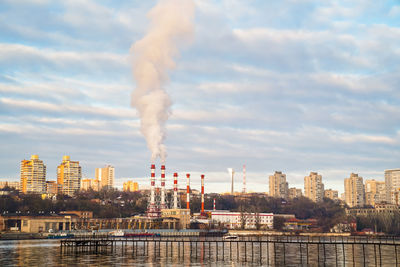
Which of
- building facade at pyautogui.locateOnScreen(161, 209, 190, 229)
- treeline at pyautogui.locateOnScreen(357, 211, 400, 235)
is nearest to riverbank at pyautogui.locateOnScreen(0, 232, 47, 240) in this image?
building facade at pyautogui.locateOnScreen(161, 209, 190, 229)

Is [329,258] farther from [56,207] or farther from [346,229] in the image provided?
[56,207]

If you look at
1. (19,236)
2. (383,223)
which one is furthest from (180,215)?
(383,223)

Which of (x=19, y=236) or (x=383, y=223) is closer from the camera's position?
(x=19, y=236)

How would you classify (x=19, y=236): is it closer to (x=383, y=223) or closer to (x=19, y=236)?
(x=19, y=236)

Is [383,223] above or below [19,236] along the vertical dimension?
above

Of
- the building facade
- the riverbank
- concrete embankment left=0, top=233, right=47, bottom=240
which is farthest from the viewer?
the building facade

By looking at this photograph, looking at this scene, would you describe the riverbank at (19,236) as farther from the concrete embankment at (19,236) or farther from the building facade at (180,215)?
the building facade at (180,215)

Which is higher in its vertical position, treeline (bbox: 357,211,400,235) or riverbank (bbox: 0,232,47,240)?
treeline (bbox: 357,211,400,235)

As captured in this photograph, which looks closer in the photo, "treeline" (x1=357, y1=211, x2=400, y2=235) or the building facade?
"treeline" (x1=357, y1=211, x2=400, y2=235)

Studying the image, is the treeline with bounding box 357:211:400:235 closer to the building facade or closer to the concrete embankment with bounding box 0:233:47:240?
the building facade

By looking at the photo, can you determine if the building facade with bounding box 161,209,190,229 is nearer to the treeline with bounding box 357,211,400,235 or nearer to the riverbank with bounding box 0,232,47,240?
the riverbank with bounding box 0,232,47,240

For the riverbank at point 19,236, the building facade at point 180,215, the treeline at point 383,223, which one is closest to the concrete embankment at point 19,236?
the riverbank at point 19,236

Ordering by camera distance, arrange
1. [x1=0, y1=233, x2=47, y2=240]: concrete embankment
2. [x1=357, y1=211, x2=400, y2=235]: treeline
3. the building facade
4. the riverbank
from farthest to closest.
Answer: the building facade, [x1=357, y1=211, x2=400, y2=235]: treeline, the riverbank, [x1=0, y1=233, x2=47, y2=240]: concrete embankment

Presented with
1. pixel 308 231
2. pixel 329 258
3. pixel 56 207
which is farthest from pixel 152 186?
pixel 329 258
